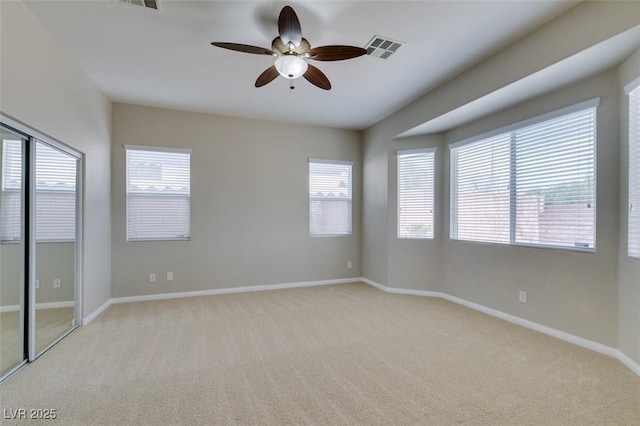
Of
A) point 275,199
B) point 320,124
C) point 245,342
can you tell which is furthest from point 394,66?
point 245,342

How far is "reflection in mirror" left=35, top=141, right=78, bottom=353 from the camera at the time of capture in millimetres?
2771

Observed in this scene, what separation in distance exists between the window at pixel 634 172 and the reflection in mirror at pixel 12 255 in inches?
206

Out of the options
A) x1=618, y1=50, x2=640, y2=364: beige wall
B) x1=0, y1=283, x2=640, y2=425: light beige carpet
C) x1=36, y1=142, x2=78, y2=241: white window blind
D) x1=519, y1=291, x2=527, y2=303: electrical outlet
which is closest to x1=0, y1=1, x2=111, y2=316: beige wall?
x1=36, y1=142, x2=78, y2=241: white window blind

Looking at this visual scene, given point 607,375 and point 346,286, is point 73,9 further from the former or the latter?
point 607,375

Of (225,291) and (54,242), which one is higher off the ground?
(54,242)

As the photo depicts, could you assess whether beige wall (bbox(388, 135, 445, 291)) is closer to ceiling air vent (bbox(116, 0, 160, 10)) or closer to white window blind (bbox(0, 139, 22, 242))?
ceiling air vent (bbox(116, 0, 160, 10))

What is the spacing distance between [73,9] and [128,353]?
3070 millimetres

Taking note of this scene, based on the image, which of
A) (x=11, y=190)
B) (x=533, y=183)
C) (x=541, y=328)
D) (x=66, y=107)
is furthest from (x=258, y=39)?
(x=541, y=328)

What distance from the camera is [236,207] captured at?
5.02 meters

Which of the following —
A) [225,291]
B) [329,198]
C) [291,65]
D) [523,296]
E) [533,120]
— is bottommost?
[225,291]

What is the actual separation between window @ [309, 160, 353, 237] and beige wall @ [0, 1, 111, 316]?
3251 mm

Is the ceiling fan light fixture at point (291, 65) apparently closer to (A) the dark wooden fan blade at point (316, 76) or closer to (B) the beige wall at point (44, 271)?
(A) the dark wooden fan blade at point (316, 76)

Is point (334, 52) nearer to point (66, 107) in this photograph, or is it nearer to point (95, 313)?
point (66, 107)

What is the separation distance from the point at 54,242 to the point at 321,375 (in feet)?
9.93
